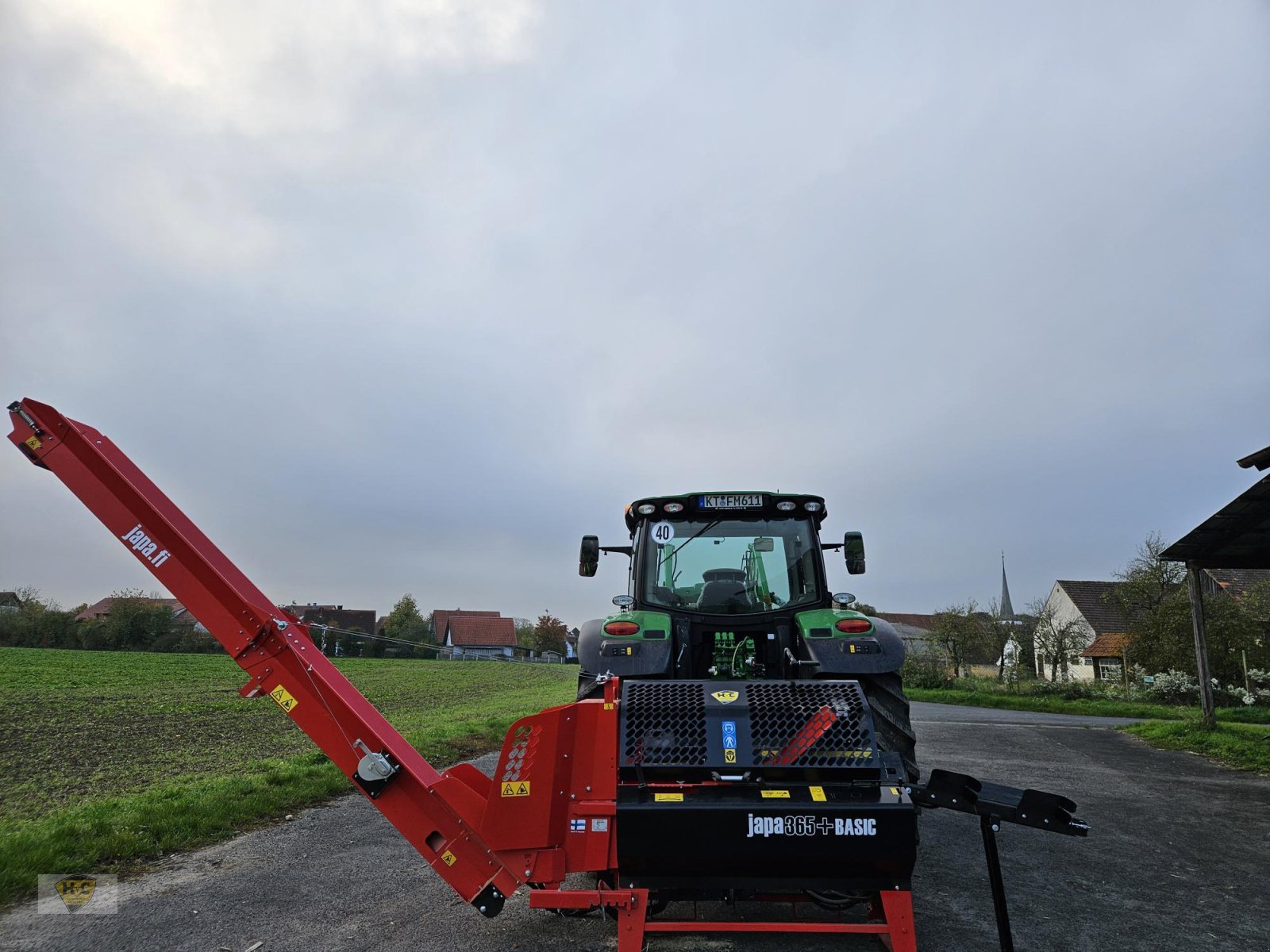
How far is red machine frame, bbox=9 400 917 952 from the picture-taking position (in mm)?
2809

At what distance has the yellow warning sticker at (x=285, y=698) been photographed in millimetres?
3281

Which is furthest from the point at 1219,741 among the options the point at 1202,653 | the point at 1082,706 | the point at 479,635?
the point at 479,635

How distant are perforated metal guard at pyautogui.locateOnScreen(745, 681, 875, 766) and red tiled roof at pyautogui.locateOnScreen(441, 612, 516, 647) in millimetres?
82505

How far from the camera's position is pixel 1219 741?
442 inches

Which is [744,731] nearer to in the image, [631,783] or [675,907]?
[631,783]

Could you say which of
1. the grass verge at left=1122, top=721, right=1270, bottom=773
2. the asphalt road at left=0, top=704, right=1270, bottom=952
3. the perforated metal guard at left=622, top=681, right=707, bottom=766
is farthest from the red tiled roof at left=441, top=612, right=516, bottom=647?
the perforated metal guard at left=622, top=681, right=707, bottom=766

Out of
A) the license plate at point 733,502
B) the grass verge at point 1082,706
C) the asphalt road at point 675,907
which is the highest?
the license plate at point 733,502

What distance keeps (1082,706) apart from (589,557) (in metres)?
22.1

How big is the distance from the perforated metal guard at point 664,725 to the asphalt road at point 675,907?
2.38 ft

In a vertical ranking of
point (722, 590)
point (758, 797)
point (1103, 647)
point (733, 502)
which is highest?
point (733, 502)

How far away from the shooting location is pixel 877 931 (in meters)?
2.72

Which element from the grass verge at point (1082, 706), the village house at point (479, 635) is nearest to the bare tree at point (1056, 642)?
the grass verge at point (1082, 706)

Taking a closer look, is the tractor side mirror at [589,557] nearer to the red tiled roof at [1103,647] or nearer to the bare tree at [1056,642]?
the bare tree at [1056,642]

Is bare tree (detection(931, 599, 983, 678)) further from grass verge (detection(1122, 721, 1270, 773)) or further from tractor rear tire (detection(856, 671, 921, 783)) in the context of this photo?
tractor rear tire (detection(856, 671, 921, 783))
